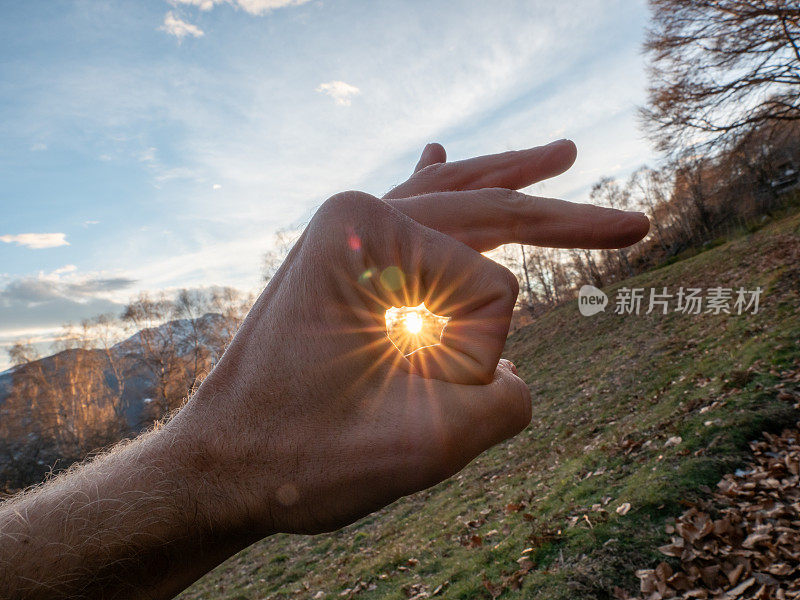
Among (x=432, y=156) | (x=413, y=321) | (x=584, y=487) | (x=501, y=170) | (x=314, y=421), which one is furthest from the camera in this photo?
(x=584, y=487)

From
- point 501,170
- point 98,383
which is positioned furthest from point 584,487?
point 98,383

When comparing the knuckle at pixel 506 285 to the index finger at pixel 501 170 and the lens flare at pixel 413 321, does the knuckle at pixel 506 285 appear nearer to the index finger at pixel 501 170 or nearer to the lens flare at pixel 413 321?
the index finger at pixel 501 170

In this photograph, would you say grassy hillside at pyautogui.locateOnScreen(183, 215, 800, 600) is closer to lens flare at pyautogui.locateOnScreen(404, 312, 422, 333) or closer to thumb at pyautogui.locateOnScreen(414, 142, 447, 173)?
lens flare at pyautogui.locateOnScreen(404, 312, 422, 333)

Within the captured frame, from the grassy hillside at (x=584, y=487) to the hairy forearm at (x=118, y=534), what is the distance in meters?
3.47

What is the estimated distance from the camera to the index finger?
5.84 feet

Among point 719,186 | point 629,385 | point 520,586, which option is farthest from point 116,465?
point 719,186

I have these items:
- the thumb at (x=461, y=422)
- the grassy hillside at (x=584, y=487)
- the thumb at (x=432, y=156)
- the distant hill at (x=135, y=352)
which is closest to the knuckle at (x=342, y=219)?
the thumb at (x=461, y=422)

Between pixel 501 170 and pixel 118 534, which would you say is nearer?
pixel 118 534

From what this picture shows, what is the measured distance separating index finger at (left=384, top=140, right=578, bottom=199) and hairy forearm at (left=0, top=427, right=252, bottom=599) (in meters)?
1.33

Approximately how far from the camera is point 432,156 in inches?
80.3

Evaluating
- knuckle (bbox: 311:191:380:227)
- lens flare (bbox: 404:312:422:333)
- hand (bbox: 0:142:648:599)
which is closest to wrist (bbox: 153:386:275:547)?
hand (bbox: 0:142:648:599)

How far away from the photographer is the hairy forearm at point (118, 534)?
110 centimetres

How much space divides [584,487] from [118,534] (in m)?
5.64

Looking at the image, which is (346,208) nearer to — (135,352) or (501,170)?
(501,170)
